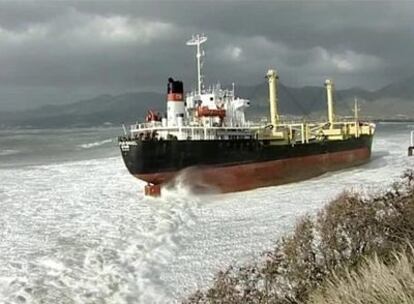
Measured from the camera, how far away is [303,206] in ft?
58.3

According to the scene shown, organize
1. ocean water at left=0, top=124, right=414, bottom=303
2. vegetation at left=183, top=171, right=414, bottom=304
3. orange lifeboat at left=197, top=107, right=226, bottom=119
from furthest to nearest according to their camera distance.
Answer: orange lifeboat at left=197, top=107, right=226, bottom=119 → ocean water at left=0, top=124, right=414, bottom=303 → vegetation at left=183, top=171, right=414, bottom=304

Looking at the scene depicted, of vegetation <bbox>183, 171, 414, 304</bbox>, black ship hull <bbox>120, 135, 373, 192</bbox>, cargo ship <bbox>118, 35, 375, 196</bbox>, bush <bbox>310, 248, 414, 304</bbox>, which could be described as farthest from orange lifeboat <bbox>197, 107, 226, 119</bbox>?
bush <bbox>310, 248, 414, 304</bbox>

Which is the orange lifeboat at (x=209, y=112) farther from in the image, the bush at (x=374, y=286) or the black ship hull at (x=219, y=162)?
the bush at (x=374, y=286)

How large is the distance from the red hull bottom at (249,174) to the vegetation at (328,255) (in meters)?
17.0

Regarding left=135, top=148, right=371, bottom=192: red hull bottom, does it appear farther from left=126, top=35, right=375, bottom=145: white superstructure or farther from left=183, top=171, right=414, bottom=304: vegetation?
left=183, top=171, right=414, bottom=304: vegetation

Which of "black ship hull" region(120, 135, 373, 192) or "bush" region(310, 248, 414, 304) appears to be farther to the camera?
"black ship hull" region(120, 135, 373, 192)

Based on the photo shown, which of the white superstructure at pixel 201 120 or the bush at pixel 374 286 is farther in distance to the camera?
the white superstructure at pixel 201 120

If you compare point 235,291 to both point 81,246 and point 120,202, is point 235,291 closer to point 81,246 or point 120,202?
point 81,246

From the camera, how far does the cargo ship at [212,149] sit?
23.5 m

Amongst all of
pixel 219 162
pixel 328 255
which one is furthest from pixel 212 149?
pixel 328 255

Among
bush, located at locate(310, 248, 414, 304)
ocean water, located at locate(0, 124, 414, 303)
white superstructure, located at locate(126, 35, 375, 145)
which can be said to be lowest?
ocean water, located at locate(0, 124, 414, 303)

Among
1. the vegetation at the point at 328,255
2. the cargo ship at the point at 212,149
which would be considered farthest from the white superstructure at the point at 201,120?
the vegetation at the point at 328,255

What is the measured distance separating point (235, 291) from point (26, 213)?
580 inches

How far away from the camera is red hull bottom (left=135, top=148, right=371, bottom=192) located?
23.5m
